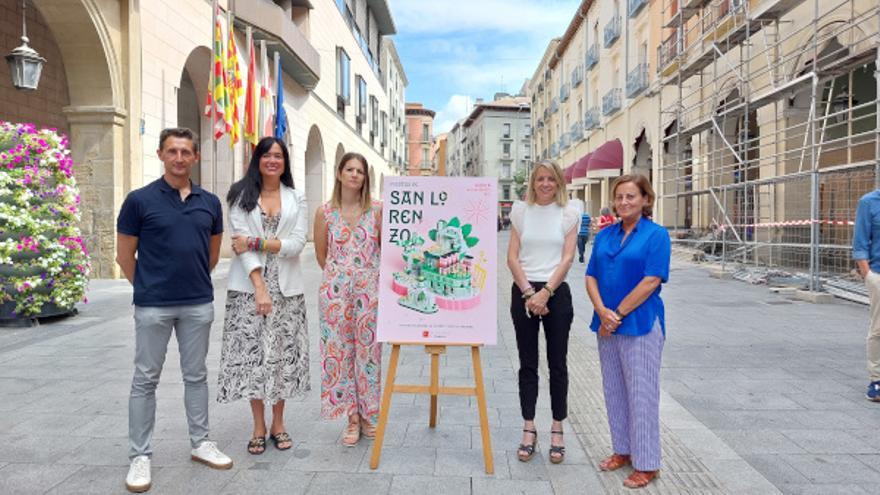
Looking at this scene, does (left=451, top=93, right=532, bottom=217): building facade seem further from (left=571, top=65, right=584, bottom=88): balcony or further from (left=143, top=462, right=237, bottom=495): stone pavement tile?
(left=143, top=462, right=237, bottom=495): stone pavement tile

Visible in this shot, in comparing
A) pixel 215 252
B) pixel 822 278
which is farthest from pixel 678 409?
pixel 822 278

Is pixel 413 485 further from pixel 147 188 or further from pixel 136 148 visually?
pixel 136 148

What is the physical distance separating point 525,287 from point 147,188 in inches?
84.3

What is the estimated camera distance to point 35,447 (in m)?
3.66

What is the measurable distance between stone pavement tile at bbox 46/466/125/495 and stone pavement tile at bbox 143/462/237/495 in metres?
0.02

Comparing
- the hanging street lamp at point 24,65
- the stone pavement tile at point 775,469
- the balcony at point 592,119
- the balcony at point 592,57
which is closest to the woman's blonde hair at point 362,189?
the stone pavement tile at point 775,469

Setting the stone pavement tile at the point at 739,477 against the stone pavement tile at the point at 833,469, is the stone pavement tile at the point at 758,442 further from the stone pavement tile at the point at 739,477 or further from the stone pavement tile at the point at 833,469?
the stone pavement tile at the point at 739,477

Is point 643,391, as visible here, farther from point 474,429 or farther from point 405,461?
point 405,461

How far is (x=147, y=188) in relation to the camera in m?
3.26

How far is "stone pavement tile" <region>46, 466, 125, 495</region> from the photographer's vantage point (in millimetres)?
3088

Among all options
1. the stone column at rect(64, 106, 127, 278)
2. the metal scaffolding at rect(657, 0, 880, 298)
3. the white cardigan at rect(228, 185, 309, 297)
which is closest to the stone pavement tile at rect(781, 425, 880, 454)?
the white cardigan at rect(228, 185, 309, 297)

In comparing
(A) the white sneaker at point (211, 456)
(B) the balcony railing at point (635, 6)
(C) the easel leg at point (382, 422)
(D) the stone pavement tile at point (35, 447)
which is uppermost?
(B) the balcony railing at point (635, 6)

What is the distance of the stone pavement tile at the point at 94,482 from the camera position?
10.1 ft

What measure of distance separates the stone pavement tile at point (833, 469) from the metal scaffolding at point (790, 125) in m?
6.88
